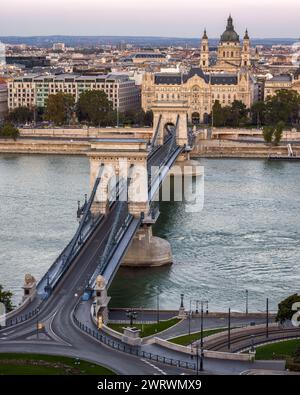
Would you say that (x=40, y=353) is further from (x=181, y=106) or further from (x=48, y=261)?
(x=181, y=106)

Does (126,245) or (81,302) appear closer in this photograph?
(81,302)

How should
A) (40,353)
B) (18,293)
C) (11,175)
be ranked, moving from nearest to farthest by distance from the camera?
(40,353), (18,293), (11,175)

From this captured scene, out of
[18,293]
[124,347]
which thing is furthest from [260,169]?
[124,347]

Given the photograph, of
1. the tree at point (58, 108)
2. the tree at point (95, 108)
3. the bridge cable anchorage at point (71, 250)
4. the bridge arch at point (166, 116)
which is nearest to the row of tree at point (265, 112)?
the tree at point (95, 108)

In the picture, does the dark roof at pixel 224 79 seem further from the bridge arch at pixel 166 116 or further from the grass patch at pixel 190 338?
the grass patch at pixel 190 338

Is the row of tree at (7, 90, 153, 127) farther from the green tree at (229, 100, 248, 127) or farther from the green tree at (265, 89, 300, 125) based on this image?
the green tree at (265, 89, 300, 125)

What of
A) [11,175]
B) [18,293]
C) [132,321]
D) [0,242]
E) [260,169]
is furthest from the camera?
[260,169]

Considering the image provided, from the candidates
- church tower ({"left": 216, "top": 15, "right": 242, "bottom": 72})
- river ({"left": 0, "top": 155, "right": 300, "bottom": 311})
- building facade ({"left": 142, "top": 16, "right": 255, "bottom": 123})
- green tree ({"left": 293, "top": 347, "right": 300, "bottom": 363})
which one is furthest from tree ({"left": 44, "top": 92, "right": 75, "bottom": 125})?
green tree ({"left": 293, "top": 347, "right": 300, "bottom": 363})
